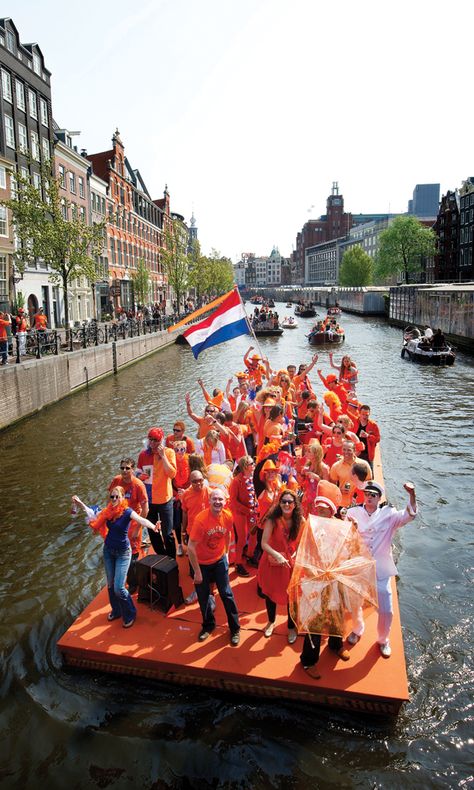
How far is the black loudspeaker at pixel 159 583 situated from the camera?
22.4 feet

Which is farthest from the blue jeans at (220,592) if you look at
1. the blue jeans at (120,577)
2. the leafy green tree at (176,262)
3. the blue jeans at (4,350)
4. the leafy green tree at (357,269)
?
the leafy green tree at (357,269)

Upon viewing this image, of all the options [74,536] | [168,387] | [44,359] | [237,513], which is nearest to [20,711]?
[237,513]

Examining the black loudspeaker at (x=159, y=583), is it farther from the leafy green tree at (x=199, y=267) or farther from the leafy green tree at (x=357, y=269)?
the leafy green tree at (x=357, y=269)

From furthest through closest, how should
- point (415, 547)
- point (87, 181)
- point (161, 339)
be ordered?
point (87, 181)
point (161, 339)
point (415, 547)

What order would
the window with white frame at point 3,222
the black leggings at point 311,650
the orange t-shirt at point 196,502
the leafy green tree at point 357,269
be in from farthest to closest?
the leafy green tree at point 357,269 < the window with white frame at point 3,222 < the orange t-shirt at point 196,502 < the black leggings at point 311,650

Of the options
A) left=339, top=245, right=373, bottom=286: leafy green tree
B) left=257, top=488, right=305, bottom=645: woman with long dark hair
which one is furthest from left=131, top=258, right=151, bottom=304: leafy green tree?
left=339, top=245, right=373, bottom=286: leafy green tree

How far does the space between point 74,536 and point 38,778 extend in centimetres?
527

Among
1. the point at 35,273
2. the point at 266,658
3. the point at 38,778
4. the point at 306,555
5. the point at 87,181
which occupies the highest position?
the point at 87,181

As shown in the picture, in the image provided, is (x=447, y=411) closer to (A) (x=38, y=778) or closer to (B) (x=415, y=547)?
(B) (x=415, y=547)

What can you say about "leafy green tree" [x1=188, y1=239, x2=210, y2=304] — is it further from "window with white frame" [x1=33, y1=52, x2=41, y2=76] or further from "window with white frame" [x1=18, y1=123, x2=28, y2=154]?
"window with white frame" [x1=18, y1=123, x2=28, y2=154]

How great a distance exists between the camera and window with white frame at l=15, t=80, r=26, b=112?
36425 mm

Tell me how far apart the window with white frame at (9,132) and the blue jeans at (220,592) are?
120 feet

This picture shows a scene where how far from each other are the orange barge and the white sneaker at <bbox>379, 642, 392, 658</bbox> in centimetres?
5

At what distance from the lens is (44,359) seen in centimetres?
2125
